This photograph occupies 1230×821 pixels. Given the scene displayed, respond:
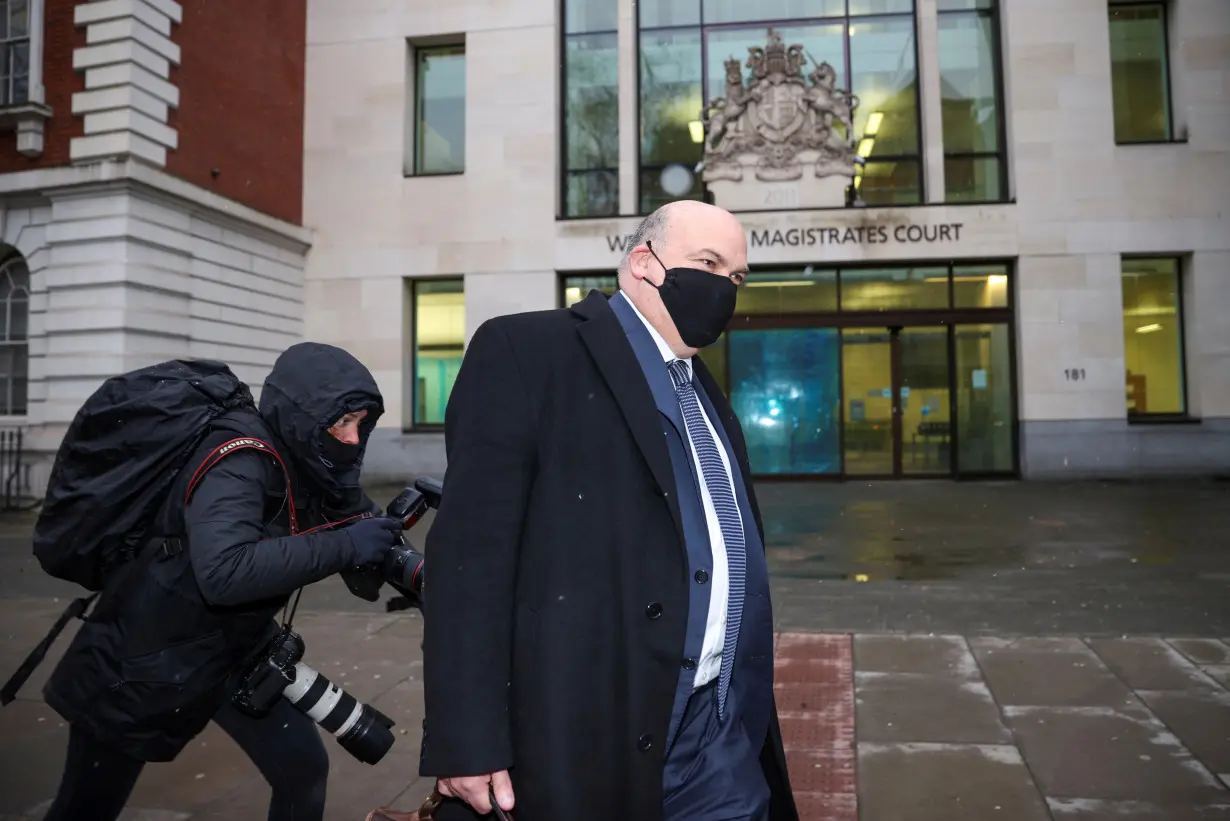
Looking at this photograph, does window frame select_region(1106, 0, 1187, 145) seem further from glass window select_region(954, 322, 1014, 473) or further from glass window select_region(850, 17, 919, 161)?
glass window select_region(954, 322, 1014, 473)

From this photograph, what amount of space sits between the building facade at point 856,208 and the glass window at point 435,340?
53 mm

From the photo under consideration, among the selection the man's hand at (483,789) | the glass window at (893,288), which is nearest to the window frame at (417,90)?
the glass window at (893,288)

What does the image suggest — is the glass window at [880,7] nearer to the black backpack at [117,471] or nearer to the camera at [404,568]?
the camera at [404,568]

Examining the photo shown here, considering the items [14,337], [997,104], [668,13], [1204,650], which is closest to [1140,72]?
[997,104]

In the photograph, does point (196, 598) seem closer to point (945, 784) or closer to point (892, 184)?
point (945, 784)

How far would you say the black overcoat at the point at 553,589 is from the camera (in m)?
1.69

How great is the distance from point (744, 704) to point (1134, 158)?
16.9 m

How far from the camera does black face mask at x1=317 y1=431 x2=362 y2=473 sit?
2.46 m

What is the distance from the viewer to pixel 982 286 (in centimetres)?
1611

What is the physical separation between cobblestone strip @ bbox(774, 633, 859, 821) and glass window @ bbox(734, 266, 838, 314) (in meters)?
11.5

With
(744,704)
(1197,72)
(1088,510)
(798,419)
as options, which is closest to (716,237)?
(744,704)

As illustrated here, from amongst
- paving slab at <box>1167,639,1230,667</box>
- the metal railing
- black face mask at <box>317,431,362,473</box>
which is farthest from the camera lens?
the metal railing

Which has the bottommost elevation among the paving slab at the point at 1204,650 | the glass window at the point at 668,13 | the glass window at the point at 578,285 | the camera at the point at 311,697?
the paving slab at the point at 1204,650

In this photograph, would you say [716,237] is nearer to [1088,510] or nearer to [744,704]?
[744,704]
